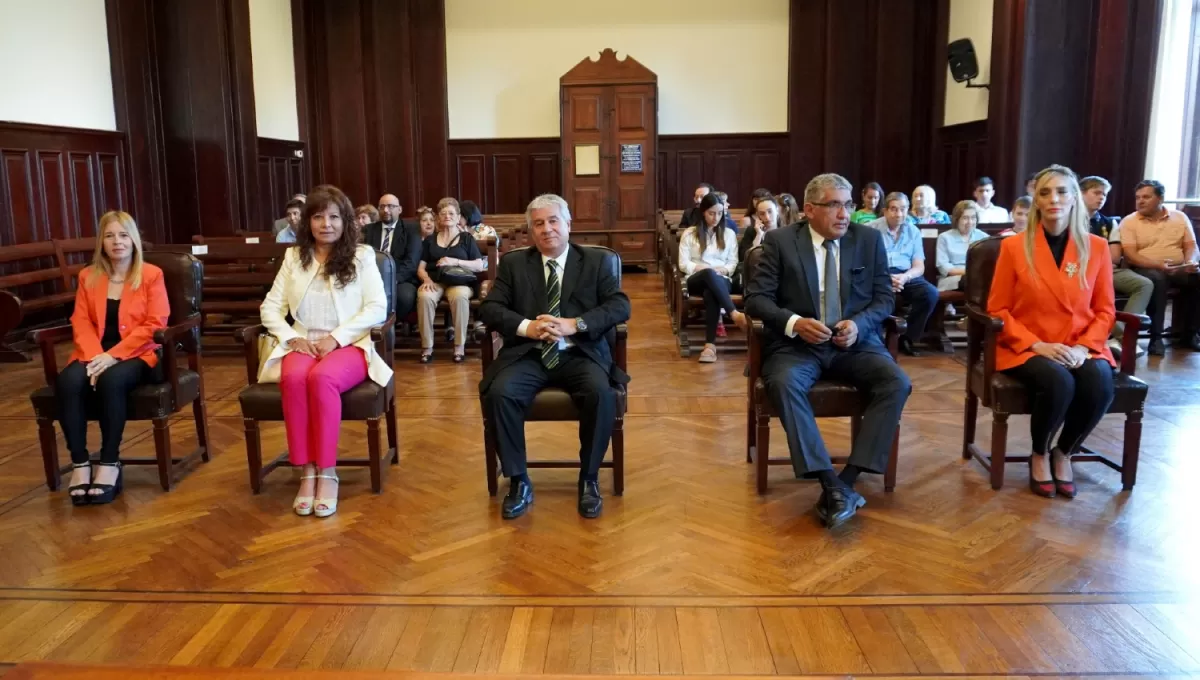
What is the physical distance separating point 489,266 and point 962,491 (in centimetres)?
388

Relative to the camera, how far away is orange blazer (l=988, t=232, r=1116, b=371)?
3.57m

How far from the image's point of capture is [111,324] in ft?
12.5

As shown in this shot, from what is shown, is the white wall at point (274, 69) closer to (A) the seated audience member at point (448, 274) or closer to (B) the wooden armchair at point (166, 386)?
(A) the seated audience member at point (448, 274)

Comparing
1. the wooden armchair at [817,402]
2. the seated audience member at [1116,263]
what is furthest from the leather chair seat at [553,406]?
the seated audience member at [1116,263]

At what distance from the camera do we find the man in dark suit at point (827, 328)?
131 inches

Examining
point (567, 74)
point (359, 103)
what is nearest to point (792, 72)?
point (567, 74)

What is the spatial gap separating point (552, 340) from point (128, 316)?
72.9 inches

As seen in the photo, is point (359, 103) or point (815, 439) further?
point (359, 103)

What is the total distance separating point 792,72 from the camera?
1203 cm

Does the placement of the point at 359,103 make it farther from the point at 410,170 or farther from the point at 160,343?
the point at 160,343

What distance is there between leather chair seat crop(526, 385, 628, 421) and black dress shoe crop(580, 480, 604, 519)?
0.29 m

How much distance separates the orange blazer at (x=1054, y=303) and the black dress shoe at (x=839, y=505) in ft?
2.95

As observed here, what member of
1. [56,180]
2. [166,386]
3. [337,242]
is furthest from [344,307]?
[56,180]

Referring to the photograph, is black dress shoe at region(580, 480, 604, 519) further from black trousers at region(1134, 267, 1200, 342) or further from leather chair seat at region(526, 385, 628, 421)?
black trousers at region(1134, 267, 1200, 342)
